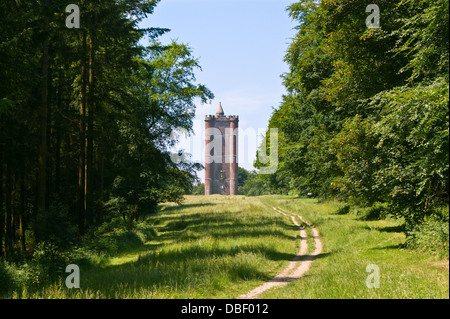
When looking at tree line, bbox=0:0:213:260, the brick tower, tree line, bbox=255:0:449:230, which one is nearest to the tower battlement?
the brick tower

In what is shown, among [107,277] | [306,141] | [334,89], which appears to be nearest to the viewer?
[107,277]

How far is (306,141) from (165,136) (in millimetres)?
9701

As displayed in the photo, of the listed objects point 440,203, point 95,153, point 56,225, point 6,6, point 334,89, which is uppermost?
point 6,6

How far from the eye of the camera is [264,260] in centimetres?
1398

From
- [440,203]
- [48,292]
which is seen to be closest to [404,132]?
[440,203]

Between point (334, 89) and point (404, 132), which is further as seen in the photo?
point (334, 89)

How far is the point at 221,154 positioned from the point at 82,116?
275 feet

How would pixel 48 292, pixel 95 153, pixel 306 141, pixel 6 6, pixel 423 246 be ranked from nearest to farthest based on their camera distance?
pixel 48 292, pixel 423 246, pixel 6 6, pixel 95 153, pixel 306 141

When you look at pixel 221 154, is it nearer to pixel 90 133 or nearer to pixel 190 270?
pixel 90 133

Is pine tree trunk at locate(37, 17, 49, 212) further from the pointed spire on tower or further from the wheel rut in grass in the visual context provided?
the pointed spire on tower

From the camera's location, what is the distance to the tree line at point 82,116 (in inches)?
600

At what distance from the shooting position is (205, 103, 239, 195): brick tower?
328ft

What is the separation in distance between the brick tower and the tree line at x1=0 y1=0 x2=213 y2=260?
67332mm

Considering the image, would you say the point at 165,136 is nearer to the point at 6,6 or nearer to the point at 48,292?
the point at 6,6
